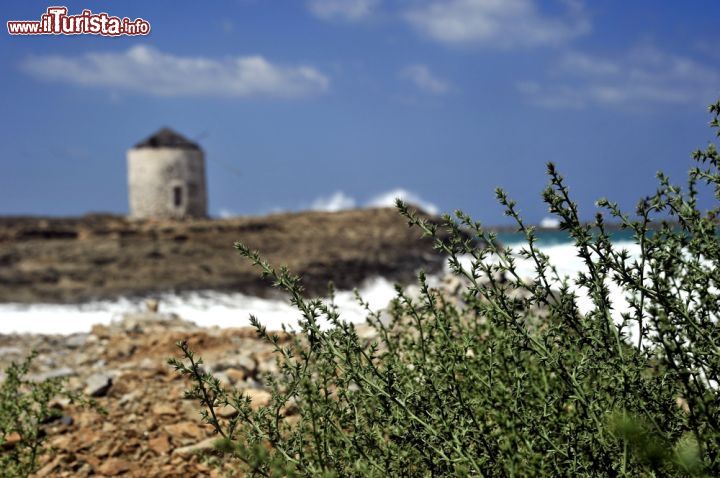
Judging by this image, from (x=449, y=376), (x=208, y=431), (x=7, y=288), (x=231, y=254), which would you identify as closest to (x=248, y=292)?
(x=231, y=254)

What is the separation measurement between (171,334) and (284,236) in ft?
61.4

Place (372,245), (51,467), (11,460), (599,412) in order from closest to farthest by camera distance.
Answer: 1. (599,412)
2. (11,460)
3. (51,467)
4. (372,245)

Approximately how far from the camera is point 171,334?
→ 845 centimetres

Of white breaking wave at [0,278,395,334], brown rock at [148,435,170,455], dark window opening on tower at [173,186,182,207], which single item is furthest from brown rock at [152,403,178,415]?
dark window opening on tower at [173,186,182,207]

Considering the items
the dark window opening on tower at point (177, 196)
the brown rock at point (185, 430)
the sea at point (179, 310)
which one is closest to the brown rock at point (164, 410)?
the brown rock at point (185, 430)

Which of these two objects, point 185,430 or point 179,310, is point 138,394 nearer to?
point 185,430

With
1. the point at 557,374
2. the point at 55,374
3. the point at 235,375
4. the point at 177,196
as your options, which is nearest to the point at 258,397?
the point at 235,375

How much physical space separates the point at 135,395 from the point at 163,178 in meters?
29.4

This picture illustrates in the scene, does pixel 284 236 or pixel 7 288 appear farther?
pixel 284 236

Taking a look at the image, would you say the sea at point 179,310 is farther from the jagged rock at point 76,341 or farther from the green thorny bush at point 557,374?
the green thorny bush at point 557,374

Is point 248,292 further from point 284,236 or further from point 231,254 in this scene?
point 284,236

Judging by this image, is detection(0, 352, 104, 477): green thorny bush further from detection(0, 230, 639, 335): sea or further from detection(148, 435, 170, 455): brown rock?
detection(0, 230, 639, 335): sea

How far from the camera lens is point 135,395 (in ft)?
20.4

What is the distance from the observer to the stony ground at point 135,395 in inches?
197
